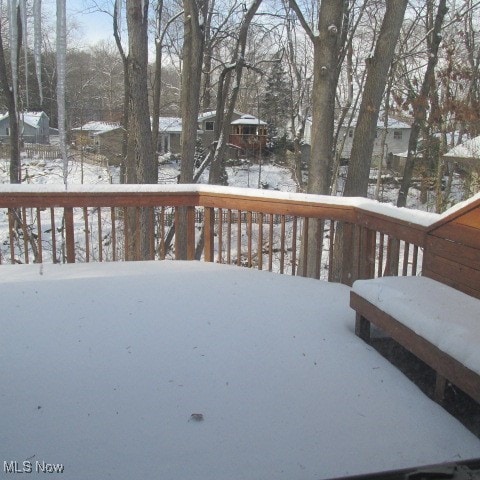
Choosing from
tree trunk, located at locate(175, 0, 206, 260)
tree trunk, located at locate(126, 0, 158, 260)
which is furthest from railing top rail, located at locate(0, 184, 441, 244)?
tree trunk, located at locate(175, 0, 206, 260)

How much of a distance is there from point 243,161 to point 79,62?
1197 cm

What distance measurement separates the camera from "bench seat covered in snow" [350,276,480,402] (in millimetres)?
1969

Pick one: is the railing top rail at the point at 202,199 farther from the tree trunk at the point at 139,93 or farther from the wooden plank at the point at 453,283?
the tree trunk at the point at 139,93

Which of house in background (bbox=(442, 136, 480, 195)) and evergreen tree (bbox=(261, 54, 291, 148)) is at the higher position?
evergreen tree (bbox=(261, 54, 291, 148))

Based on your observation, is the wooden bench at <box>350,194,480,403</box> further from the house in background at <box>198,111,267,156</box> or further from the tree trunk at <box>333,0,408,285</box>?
the house in background at <box>198,111,267,156</box>

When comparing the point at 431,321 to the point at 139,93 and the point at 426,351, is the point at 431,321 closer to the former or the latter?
the point at 426,351

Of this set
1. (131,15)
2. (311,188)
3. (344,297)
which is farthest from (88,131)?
(344,297)

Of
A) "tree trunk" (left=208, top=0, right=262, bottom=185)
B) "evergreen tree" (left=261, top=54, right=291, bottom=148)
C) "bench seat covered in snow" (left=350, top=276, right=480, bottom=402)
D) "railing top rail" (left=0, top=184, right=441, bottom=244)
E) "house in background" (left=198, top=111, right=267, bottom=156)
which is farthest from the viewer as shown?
"house in background" (left=198, top=111, right=267, bottom=156)

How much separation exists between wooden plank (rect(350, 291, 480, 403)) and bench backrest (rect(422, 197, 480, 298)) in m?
0.53

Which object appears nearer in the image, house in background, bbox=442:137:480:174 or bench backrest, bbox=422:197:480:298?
bench backrest, bbox=422:197:480:298

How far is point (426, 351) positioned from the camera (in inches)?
86.7

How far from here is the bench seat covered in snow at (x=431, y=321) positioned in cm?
197

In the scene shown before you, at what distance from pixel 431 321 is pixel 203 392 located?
110cm

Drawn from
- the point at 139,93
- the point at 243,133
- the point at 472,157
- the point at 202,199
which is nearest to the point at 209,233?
the point at 202,199
